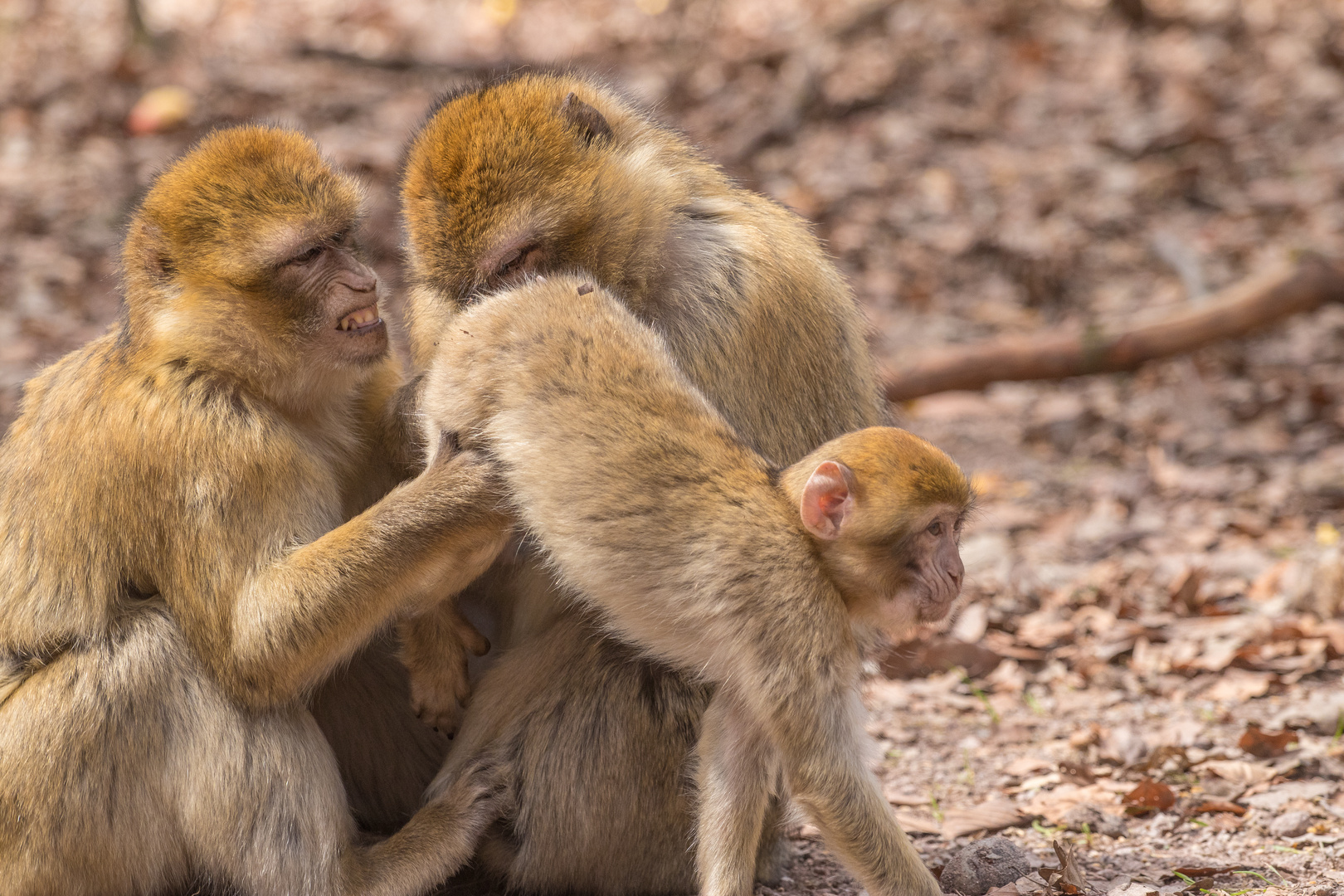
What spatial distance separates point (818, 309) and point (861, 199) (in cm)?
725

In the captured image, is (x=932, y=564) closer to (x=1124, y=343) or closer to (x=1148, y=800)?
(x=1148, y=800)

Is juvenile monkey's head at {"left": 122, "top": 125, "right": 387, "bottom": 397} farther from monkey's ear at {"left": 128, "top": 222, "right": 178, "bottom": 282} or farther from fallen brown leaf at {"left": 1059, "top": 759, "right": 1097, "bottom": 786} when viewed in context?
fallen brown leaf at {"left": 1059, "top": 759, "right": 1097, "bottom": 786}

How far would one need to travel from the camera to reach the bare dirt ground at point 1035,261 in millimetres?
4840

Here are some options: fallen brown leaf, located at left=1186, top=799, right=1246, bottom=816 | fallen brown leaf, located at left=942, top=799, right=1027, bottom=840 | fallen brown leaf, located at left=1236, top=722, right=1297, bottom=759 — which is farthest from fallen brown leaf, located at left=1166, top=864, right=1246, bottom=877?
fallen brown leaf, located at left=1236, top=722, right=1297, bottom=759

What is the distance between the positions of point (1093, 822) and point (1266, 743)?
0.82 metres

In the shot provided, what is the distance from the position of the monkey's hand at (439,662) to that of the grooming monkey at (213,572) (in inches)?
9.6

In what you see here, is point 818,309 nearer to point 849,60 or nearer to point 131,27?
point 849,60

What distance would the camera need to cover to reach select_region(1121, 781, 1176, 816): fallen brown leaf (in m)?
4.50

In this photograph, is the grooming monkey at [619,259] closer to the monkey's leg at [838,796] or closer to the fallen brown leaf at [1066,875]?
the monkey's leg at [838,796]

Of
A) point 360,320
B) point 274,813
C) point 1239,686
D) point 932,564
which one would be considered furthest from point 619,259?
point 1239,686

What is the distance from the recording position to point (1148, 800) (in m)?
4.52

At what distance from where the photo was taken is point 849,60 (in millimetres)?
12344

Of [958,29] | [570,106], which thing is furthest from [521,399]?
[958,29]

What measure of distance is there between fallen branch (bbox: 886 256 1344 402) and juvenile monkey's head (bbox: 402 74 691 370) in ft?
12.6
